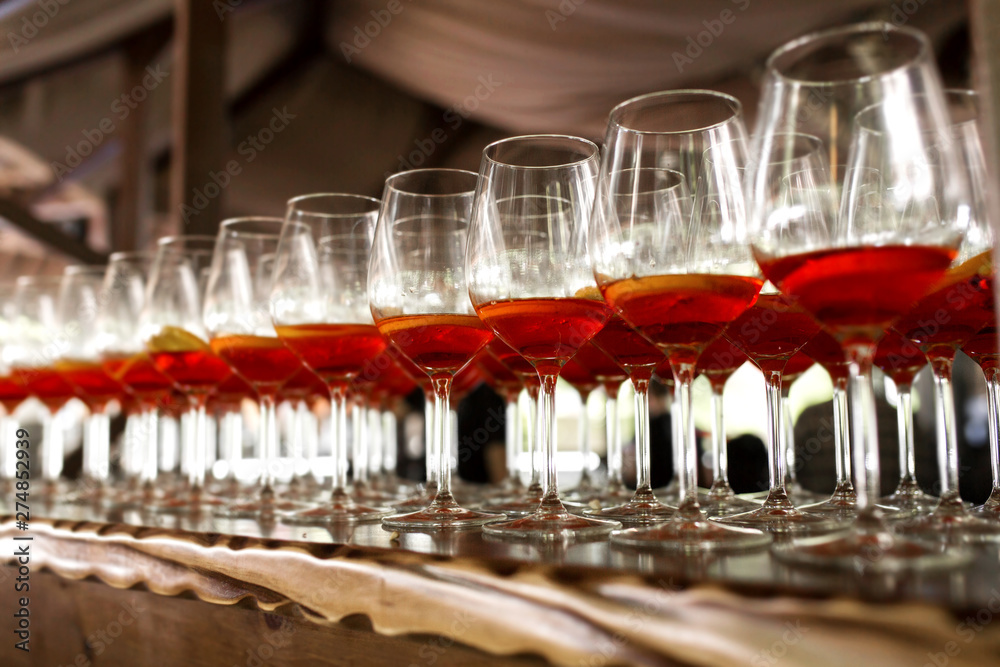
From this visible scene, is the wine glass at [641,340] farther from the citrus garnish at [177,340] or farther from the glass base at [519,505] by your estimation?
the citrus garnish at [177,340]

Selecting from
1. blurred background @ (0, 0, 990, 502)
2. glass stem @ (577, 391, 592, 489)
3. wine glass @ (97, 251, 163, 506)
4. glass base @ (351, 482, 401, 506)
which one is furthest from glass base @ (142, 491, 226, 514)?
blurred background @ (0, 0, 990, 502)

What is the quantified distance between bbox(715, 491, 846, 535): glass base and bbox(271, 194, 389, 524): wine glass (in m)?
0.53

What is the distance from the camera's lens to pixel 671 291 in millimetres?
799

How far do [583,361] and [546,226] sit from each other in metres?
0.39

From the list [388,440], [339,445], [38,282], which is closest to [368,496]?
[339,445]

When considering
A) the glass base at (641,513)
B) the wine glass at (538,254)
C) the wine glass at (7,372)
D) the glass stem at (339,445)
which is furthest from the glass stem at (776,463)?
the wine glass at (7,372)

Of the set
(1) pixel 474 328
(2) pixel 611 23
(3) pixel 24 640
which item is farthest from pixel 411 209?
(2) pixel 611 23

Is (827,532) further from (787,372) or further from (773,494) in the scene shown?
(787,372)

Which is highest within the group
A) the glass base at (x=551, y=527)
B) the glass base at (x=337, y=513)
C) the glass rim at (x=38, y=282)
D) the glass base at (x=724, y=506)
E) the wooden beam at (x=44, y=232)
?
the wooden beam at (x=44, y=232)

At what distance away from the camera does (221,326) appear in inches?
53.4

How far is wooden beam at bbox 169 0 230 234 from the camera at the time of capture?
8.49ft

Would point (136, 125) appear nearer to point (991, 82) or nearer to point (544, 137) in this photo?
point (544, 137)

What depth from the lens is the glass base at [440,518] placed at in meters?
0.91

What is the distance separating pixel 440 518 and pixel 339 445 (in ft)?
1.10
